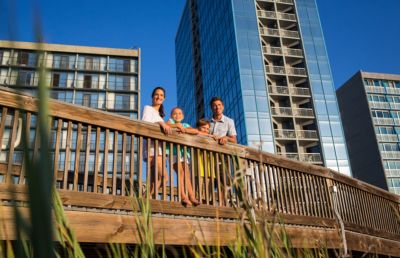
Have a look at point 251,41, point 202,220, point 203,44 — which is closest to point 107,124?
point 202,220

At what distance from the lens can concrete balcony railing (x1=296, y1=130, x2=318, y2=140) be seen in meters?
41.2

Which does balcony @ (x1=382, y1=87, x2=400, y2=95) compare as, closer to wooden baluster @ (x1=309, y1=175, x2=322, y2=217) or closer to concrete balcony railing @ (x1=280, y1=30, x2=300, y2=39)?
concrete balcony railing @ (x1=280, y1=30, x2=300, y2=39)

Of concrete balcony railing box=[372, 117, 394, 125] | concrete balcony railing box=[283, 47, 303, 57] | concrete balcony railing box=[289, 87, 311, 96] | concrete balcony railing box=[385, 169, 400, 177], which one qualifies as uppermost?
concrete balcony railing box=[283, 47, 303, 57]

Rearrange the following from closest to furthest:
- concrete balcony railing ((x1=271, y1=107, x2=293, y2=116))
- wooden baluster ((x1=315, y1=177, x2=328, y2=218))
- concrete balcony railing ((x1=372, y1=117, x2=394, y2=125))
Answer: wooden baluster ((x1=315, y1=177, x2=328, y2=218)), concrete balcony railing ((x1=271, y1=107, x2=293, y2=116)), concrete balcony railing ((x1=372, y1=117, x2=394, y2=125))

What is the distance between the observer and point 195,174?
4.28 meters

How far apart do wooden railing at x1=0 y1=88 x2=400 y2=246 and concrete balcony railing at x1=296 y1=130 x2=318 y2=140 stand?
114 feet

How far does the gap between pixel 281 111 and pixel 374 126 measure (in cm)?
3217

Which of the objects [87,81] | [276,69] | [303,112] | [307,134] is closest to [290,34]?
[276,69]

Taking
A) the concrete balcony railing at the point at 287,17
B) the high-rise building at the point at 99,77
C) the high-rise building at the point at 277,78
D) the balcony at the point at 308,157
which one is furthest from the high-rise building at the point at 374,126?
the high-rise building at the point at 99,77

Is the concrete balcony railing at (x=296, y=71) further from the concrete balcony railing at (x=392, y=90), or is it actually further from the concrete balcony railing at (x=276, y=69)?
the concrete balcony railing at (x=392, y=90)

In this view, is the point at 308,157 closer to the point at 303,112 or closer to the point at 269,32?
the point at 303,112

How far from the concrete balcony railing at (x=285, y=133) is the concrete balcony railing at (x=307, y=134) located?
2.02 ft

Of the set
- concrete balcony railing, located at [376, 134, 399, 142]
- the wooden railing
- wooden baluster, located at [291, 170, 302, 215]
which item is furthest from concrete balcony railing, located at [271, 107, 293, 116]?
wooden baluster, located at [291, 170, 302, 215]

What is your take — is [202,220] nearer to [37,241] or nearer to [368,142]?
[37,241]
